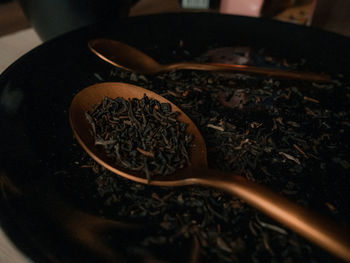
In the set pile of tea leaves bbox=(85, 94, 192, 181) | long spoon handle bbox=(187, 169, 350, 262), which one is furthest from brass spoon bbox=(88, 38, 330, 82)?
long spoon handle bbox=(187, 169, 350, 262)

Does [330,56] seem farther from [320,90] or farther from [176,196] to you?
[176,196]

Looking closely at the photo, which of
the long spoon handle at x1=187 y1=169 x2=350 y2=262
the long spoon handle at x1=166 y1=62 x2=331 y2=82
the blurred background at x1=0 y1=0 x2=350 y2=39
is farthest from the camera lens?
the blurred background at x1=0 y1=0 x2=350 y2=39

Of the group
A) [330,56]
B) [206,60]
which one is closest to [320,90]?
[330,56]

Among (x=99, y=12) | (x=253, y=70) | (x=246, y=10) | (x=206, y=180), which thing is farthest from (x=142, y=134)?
(x=246, y=10)

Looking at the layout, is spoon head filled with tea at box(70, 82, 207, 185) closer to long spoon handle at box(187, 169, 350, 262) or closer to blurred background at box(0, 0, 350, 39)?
long spoon handle at box(187, 169, 350, 262)

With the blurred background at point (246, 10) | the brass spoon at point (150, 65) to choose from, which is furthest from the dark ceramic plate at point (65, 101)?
the blurred background at point (246, 10)

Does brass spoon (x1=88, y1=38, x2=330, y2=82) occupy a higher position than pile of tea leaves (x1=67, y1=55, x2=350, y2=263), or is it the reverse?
brass spoon (x1=88, y1=38, x2=330, y2=82)
